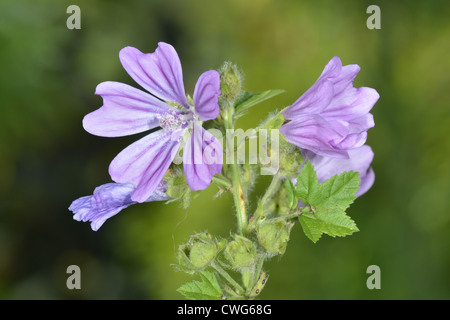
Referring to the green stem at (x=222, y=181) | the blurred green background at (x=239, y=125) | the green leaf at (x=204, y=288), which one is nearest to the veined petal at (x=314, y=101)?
the green stem at (x=222, y=181)

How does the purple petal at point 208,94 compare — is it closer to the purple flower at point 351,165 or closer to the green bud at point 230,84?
the green bud at point 230,84

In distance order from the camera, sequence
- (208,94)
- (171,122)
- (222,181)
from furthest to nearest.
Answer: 1. (171,122)
2. (222,181)
3. (208,94)

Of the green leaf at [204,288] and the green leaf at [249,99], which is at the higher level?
the green leaf at [249,99]

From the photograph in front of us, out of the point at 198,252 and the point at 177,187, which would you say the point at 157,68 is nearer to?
the point at 177,187

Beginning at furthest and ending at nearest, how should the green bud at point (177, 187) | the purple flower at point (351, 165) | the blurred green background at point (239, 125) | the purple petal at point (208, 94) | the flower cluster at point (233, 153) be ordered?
the blurred green background at point (239, 125)
the purple flower at point (351, 165)
the green bud at point (177, 187)
the flower cluster at point (233, 153)
the purple petal at point (208, 94)

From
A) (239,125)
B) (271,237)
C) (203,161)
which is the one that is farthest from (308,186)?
(239,125)
